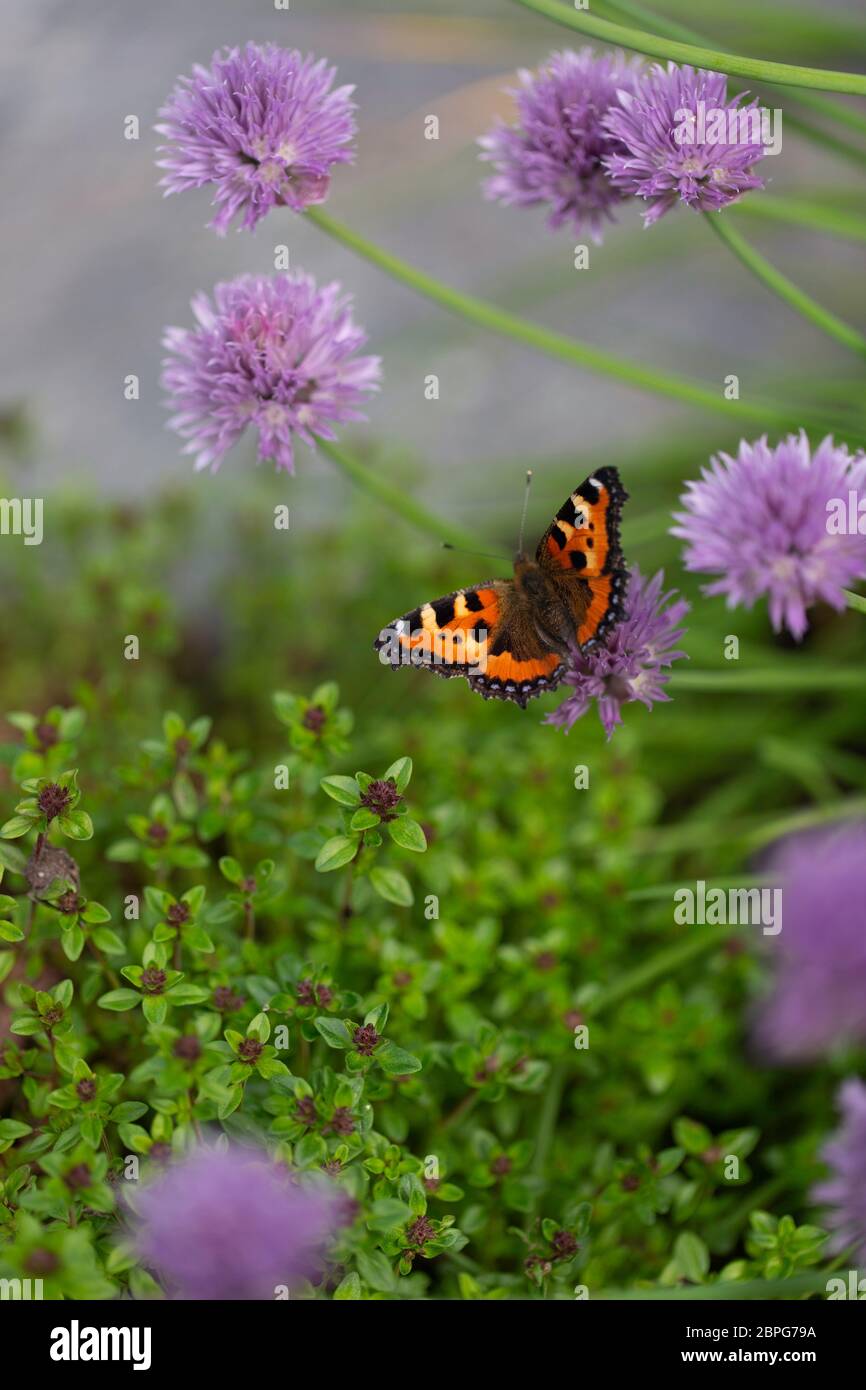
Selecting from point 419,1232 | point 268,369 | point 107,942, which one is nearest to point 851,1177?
point 419,1232

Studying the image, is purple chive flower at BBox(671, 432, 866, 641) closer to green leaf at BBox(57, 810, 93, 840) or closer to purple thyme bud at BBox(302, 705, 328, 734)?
purple thyme bud at BBox(302, 705, 328, 734)

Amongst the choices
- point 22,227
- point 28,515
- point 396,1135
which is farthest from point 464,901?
point 22,227

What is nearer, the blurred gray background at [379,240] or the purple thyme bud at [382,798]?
the purple thyme bud at [382,798]

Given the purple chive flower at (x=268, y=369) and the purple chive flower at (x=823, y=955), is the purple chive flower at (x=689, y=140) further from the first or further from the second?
the purple chive flower at (x=823, y=955)

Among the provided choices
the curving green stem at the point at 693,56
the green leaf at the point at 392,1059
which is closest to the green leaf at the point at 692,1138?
the green leaf at the point at 392,1059
